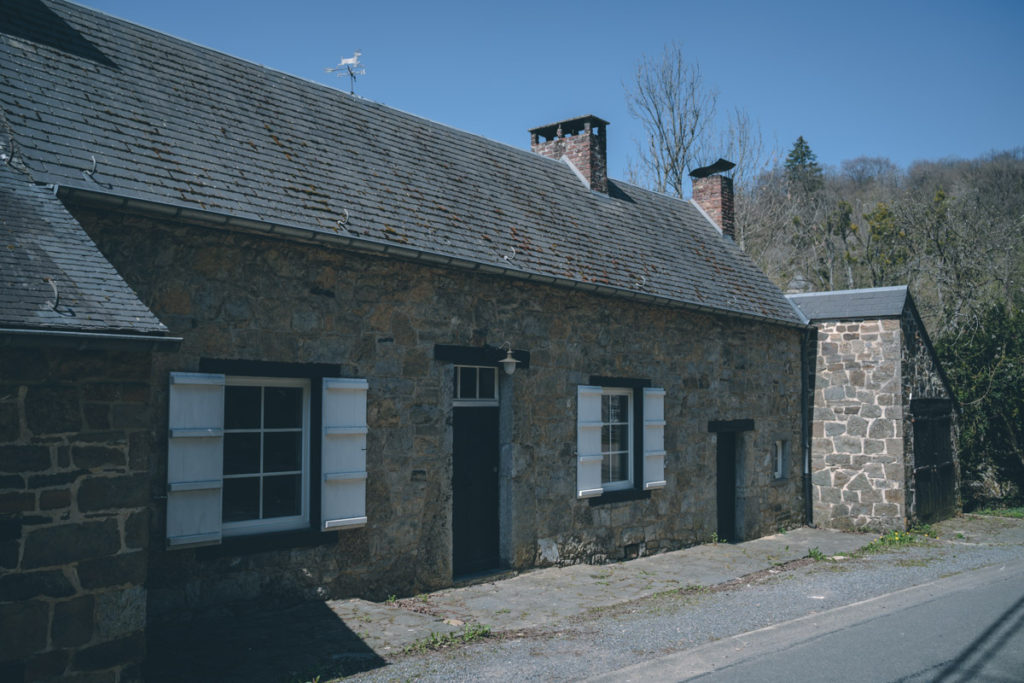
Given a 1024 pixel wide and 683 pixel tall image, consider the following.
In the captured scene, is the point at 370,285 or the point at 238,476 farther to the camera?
the point at 370,285

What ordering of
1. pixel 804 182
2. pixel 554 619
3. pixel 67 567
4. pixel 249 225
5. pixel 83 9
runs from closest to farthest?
pixel 67 567 < pixel 249 225 < pixel 554 619 < pixel 83 9 < pixel 804 182

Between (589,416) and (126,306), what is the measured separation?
241 inches

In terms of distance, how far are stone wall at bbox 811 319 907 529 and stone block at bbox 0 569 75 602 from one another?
12.8 metres

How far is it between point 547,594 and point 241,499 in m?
3.33

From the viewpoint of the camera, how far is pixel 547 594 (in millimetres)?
8219

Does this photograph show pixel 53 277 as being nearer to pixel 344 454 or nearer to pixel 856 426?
pixel 344 454

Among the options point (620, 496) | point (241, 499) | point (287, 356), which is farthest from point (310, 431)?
point (620, 496)

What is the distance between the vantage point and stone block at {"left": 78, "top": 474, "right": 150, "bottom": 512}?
15.3 ft

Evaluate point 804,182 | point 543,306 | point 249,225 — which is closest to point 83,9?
point 249,225

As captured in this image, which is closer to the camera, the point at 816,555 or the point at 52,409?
the point at 52,409

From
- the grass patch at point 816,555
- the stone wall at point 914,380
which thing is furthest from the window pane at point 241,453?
the stone wall at point 914,380

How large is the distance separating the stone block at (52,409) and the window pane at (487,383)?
4895 millimetres

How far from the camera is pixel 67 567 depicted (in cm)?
453

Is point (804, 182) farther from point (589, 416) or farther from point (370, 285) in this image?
point (370, 285)
